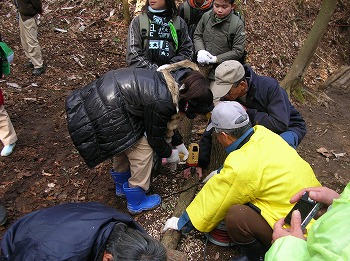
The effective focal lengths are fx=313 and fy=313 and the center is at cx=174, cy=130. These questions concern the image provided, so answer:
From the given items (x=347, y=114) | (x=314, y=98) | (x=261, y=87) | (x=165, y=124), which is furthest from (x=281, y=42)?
(x=165, y=124)

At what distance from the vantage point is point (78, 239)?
70.1 inches

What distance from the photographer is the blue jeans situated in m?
3.55

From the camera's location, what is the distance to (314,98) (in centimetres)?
766

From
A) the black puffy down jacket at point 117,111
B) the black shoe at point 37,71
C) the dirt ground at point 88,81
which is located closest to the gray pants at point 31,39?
the black shoe at point 37,71

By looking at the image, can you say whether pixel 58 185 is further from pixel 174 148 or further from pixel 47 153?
pixel 174 148

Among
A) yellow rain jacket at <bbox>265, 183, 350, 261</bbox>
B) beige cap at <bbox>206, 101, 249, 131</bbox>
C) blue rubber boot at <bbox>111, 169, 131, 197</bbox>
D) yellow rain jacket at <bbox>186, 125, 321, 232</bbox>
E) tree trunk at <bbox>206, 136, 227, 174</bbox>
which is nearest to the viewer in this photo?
yellow rain jacket at <bbox>265, 183, 350, 261</bbox>

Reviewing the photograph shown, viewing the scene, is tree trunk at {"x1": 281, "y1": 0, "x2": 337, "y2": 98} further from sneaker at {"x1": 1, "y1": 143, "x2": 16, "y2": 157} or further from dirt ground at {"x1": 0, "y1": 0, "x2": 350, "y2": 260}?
sneaker at {"x1": 1, "y1": 143, "x2": 16, "y2": 157}

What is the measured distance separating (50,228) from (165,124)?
1.52m

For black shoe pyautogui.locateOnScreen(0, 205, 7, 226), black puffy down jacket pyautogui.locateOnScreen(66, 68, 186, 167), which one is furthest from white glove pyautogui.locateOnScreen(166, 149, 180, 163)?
black shoe pyautogui.locateOnScreen(0, 205, 7, 226)

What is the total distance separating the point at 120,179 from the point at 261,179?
1772 millimetres

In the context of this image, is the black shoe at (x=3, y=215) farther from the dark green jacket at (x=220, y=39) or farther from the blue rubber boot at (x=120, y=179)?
the dark green jacket at (x=220, y=39)

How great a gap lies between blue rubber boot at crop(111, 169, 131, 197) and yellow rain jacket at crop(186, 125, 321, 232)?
1.20 meters

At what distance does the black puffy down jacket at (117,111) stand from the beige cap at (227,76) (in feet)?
1.54

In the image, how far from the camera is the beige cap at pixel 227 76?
3.29 meters
